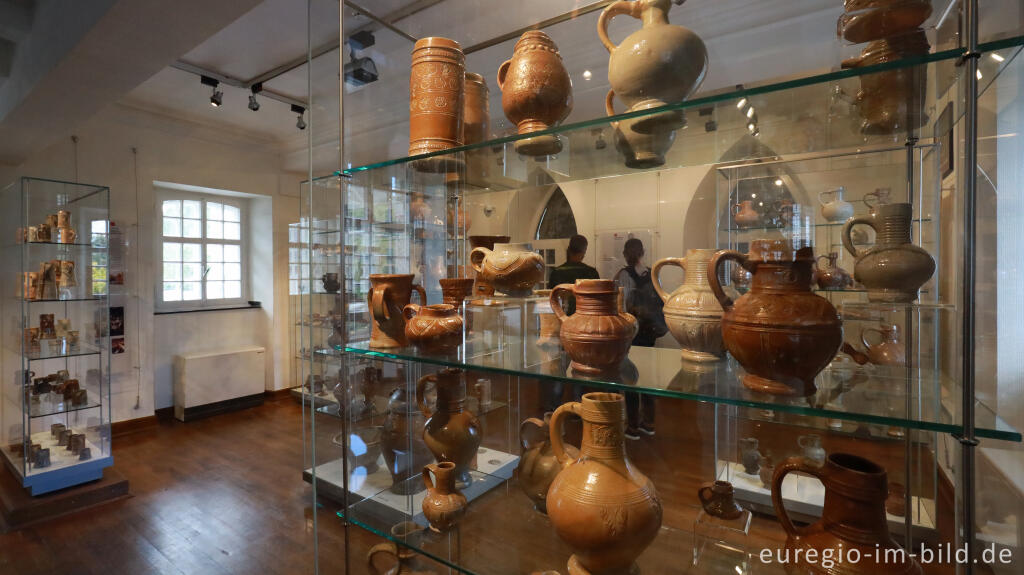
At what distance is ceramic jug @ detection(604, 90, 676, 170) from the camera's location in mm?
953

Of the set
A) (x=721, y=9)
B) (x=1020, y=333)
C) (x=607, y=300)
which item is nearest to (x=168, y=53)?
(x=607, y=300)

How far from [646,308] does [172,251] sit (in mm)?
5073

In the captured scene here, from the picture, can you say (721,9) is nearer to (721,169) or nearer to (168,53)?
(721,169)

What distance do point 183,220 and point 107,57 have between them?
136 inches

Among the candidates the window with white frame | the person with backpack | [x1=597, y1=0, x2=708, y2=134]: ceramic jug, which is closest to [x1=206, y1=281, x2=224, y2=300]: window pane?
the window with white frame

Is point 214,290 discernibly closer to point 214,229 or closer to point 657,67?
point 214,229

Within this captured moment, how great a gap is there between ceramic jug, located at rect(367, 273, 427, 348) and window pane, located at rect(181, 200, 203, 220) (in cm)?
Answer: 496

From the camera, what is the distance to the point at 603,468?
3.02ft

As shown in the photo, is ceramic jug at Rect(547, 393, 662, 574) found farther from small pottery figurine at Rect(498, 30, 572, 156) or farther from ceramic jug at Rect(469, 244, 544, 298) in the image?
small pottery figurine at Rect(498, 30, 572, 156)

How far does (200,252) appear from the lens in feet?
17.2

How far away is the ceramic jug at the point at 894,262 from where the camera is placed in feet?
3.22

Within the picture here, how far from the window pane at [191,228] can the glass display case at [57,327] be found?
1.55 meters

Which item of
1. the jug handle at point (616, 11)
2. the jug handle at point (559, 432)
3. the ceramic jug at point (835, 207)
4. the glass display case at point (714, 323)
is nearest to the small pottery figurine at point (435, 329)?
A: the glass display case at point (714, 323)

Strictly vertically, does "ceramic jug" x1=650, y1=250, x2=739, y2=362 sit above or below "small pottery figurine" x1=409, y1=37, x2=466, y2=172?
below
